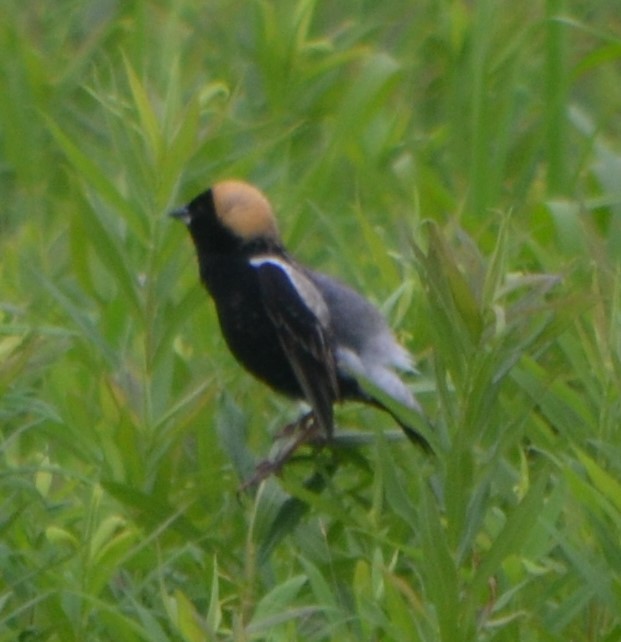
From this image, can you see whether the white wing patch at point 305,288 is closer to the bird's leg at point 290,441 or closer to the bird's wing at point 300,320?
the bird's wing at point 300,320

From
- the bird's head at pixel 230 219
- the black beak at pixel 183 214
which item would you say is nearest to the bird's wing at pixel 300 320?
the bird's head at pixel 230 219

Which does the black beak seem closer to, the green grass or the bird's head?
the bird's head

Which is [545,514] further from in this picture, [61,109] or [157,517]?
[61,109]

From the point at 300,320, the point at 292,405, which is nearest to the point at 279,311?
the point at 300,320

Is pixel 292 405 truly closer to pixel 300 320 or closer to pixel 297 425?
pixel 300 320

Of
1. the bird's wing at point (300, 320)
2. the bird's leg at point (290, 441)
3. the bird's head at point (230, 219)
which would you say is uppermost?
the bird's head at point (230, 219)

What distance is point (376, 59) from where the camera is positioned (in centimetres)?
636

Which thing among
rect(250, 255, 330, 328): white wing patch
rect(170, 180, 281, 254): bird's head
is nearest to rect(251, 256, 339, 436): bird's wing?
rect(250, 255, 330, 328): white wing patch

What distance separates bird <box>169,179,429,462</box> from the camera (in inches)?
179

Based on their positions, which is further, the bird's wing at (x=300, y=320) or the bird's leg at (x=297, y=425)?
the bird's wing at (x=300, y=320)

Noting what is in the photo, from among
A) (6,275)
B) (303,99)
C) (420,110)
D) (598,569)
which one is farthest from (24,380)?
(420,110)

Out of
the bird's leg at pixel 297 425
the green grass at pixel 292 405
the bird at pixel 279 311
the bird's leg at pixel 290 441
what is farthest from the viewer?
the bird at pixel 279 311

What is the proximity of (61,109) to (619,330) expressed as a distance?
11.7ft

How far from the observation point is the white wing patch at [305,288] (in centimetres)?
467
